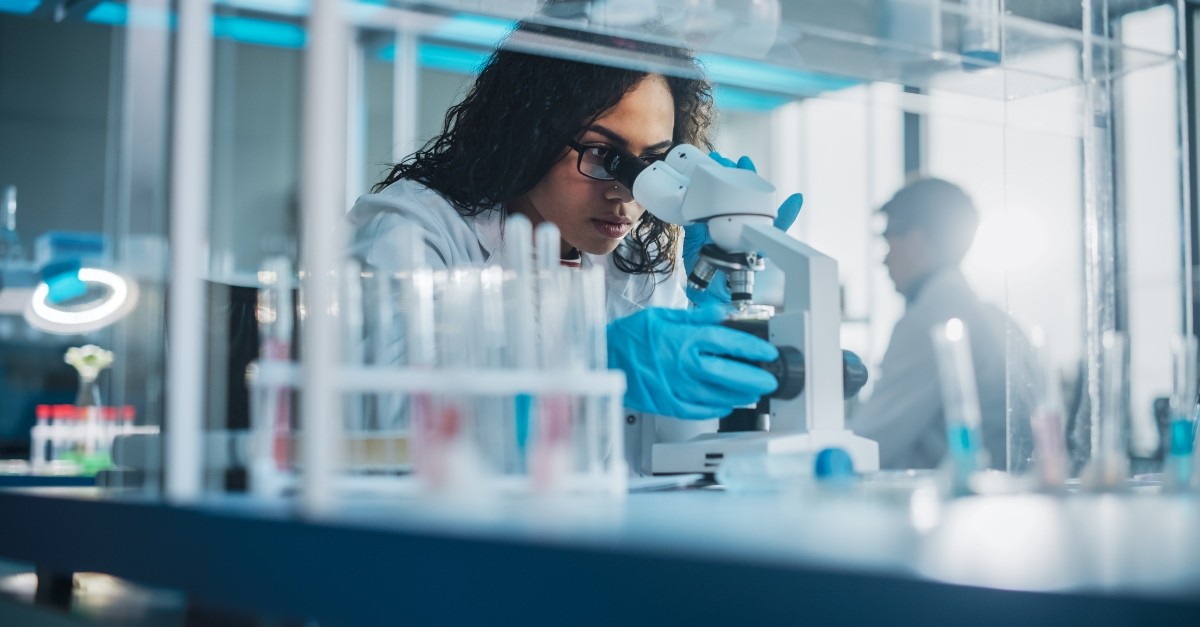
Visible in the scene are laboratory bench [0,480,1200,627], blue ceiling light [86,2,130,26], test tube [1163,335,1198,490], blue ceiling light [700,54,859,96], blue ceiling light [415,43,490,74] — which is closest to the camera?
laboratory bench [0,480,1200,627]

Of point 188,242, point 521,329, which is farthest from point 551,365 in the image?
point 188,242

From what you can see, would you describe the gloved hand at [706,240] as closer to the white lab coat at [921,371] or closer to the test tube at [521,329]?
the test tube at [521,329]

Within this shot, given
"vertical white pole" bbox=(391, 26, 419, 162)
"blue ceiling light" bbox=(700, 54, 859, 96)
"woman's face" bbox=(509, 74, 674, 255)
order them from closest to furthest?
"blue ceiling light" bbox=(700, 54, 859, 96) → "woman's face" bbox=(509, 74, 674, 255) → "vertical white pole" bbox=(391, 26, 419, 162)

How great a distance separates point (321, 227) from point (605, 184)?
1.26 m

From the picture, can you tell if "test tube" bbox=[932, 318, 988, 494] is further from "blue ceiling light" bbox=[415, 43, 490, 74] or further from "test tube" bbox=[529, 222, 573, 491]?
"blue ceiling light" bbox=[415, 43, 490, 74]

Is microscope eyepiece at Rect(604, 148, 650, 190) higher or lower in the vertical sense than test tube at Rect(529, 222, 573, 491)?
higher

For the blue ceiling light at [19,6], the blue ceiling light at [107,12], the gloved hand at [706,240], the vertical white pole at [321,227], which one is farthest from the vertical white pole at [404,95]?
the vertical white pole at [321,227]

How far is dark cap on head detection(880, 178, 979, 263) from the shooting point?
438 centimetres

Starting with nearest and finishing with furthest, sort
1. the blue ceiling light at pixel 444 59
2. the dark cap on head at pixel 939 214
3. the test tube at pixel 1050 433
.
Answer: the test tube at pixel 1050 433
the dark cap on head at pixel 939 214
the blue ceiling light at pixel 444 59

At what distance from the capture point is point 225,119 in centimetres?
114

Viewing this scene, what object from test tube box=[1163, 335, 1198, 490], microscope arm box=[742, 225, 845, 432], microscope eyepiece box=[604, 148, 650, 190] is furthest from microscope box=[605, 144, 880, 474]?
test tube box=[1163, 335, 1198, 490]

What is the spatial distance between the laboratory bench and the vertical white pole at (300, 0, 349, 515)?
0.05 m

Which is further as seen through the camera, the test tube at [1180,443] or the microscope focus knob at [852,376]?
the microscope focus knob at [852,376]

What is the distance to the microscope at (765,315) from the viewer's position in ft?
4.94
